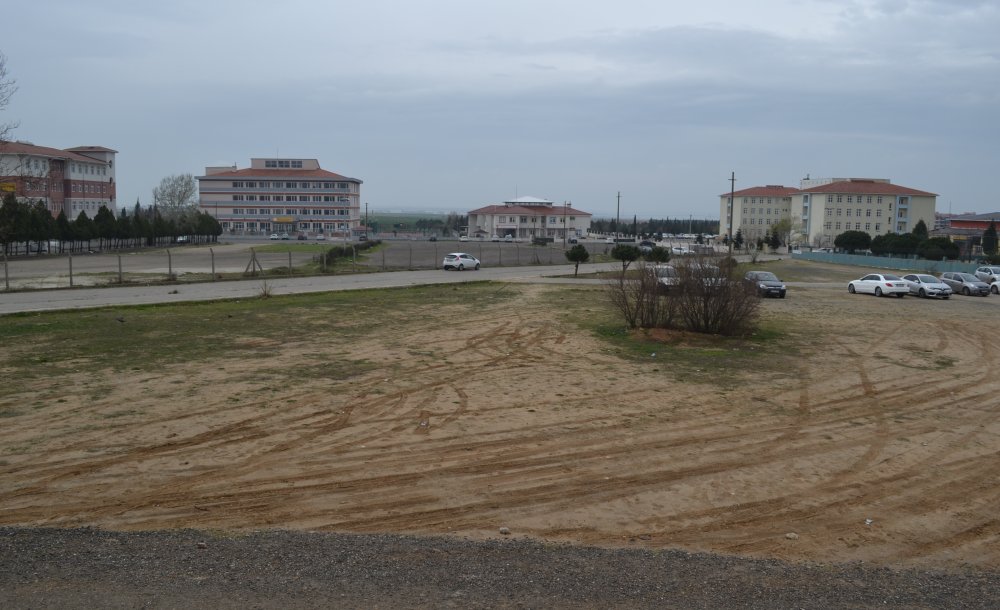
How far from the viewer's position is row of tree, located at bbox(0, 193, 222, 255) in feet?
206

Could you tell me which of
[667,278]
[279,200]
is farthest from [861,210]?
[667,278]

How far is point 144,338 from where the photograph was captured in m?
19.7

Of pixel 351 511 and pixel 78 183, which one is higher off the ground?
pixel 78 183

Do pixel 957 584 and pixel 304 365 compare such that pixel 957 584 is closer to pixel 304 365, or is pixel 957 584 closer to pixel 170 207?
pixel 304 365

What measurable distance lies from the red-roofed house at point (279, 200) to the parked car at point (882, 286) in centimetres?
10252

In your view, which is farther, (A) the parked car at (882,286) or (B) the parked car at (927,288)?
(A) the parked car at (882,286)

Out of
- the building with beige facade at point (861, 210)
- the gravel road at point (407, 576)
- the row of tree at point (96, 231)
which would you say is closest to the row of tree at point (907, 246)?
the building with beige facade at point (861, 210)

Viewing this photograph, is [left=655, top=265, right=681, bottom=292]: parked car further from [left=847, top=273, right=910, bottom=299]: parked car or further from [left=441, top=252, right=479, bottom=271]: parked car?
[left=441, top=252, right=479, bottom=271]: parked car

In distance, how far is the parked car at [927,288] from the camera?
38625 mm

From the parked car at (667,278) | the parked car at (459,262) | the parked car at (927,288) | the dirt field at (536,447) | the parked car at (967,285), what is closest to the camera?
the dirt field at (536,447)

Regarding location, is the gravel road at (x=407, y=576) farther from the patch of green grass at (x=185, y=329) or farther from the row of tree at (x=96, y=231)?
the row of tree at (x=96, y=231)

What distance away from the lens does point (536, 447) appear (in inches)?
428

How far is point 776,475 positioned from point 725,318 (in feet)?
40.5

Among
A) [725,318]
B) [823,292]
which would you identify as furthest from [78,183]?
[725,318]
